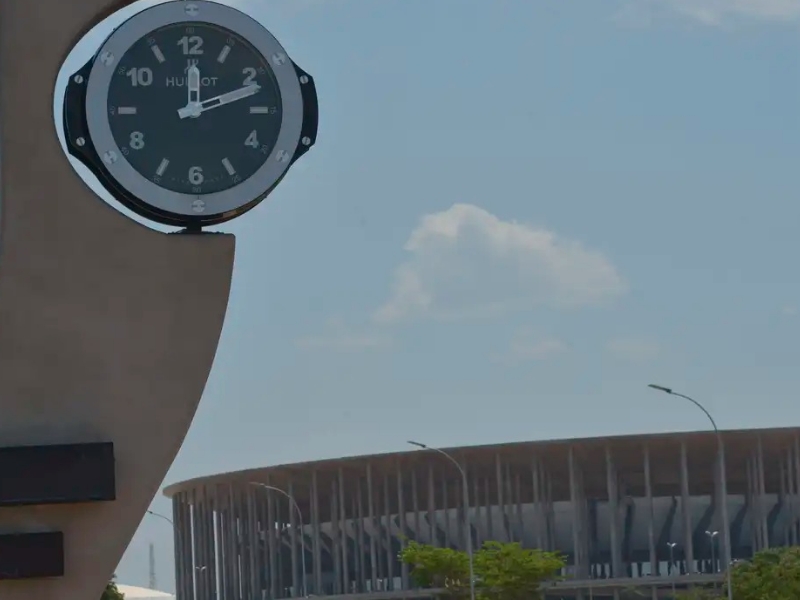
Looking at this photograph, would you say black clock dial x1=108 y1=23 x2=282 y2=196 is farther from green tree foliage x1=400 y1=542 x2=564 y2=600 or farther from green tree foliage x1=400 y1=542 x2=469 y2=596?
green tree foliage x1=400 y1=542 x2=469 y2=596

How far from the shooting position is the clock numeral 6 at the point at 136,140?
60.4 feet

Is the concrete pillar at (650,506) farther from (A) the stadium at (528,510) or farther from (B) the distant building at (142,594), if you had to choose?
(B) the distant building at (142,594)

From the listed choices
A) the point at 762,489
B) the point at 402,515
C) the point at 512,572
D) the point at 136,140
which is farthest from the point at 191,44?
the point at 402,515

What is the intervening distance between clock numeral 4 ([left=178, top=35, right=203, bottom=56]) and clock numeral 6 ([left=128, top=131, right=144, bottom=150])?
1074mm

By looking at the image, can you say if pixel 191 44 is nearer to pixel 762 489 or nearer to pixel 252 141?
pixel 252 141

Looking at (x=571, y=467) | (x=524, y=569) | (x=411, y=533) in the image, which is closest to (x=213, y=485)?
(x=411, y=533)

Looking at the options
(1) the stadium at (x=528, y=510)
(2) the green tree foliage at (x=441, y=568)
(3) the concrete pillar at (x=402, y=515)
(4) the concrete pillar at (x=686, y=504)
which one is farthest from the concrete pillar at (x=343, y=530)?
(4) the concrete pillar at (x=686, y=504)

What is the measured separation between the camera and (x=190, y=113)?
60.8ft

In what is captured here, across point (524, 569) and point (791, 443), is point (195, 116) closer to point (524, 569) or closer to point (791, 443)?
point (524, 569)

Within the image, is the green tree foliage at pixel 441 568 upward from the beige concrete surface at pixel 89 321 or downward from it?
downward

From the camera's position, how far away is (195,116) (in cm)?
1856

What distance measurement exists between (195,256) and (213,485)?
87.0m

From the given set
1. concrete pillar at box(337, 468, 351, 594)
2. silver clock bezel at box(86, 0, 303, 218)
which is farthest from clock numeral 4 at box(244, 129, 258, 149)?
concrete pillar at box(337, 468, 351, 594)

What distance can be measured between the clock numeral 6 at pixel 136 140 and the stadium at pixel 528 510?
65.9 metres
